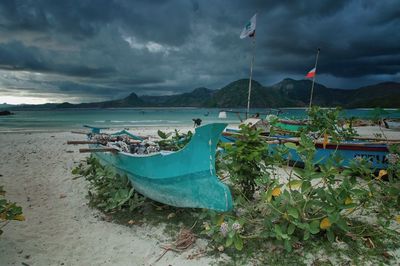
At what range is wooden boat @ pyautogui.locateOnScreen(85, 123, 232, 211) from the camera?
309 centimetres

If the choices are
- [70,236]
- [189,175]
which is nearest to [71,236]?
[70,236]

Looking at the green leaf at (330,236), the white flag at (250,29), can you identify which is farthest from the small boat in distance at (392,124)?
the green leaf at (330,236)

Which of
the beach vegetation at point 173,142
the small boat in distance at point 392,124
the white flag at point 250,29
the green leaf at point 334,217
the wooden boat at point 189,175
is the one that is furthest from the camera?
the small boat in distance at point 392,124

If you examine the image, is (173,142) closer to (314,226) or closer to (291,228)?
(291,228)

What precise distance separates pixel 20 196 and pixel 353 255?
6.01 metres

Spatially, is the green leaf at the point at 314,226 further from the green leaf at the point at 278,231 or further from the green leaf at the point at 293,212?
the green leaf at the point at 278,231

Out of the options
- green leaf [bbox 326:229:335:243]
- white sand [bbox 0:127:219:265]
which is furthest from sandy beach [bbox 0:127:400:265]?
green leaf [bbox 326:229:335:243]

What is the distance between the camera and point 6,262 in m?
3.06

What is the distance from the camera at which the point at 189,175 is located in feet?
11.1

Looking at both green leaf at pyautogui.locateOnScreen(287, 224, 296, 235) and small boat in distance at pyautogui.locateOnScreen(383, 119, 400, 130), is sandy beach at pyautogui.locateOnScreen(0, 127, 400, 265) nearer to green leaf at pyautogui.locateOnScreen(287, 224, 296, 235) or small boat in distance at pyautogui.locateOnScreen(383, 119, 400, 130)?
green leaf at pyautogui.locateOnScreen(287, 224, 296, 235)

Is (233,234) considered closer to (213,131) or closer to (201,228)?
(201,228)

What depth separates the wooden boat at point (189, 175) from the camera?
10.2 feet

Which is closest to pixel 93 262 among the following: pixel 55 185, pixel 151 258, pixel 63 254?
pixel 63 254

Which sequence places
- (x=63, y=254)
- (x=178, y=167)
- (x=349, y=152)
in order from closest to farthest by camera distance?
(x=63, y=254) → (x=178, y=167) → (x=349, y=152)
